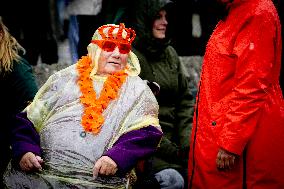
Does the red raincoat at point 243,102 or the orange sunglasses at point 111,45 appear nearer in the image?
the red raincoat at point 243,102

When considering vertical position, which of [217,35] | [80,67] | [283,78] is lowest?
[283,78]

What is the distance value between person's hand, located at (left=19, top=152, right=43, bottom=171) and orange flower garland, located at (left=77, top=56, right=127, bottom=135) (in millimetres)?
359

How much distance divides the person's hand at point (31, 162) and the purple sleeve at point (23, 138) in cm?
4

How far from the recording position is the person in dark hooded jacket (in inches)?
175

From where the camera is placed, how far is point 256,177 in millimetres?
2982

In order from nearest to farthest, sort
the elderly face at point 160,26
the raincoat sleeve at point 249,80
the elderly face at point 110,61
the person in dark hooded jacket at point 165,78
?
1. the raincoat sleeve at point 249,80
2. the elderly face at point 110,61
3. the person in dark hooded jacket at point 165,78
4. the elderly face at point 160,26

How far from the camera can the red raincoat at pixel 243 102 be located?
286cm

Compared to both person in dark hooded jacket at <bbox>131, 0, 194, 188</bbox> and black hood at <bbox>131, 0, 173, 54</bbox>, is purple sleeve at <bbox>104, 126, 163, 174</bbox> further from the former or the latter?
black hood at <bbox>131, 0, 173, 54</bbox>

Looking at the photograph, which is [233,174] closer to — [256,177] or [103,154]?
[256,177]

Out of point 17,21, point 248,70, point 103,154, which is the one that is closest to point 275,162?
point 248,70

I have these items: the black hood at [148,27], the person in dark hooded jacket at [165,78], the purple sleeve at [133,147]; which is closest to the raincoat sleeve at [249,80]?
the purple sleeve at [133,147]

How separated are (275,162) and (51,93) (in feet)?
5.08

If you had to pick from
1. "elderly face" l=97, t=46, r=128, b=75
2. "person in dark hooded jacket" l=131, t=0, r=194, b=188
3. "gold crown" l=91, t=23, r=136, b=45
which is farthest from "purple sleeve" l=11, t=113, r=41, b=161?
"person in dark hooded jacket" l=131, t=0, r=194, b=188

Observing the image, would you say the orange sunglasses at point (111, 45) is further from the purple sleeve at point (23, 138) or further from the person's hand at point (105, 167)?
the person's hand at point (105, 167)
